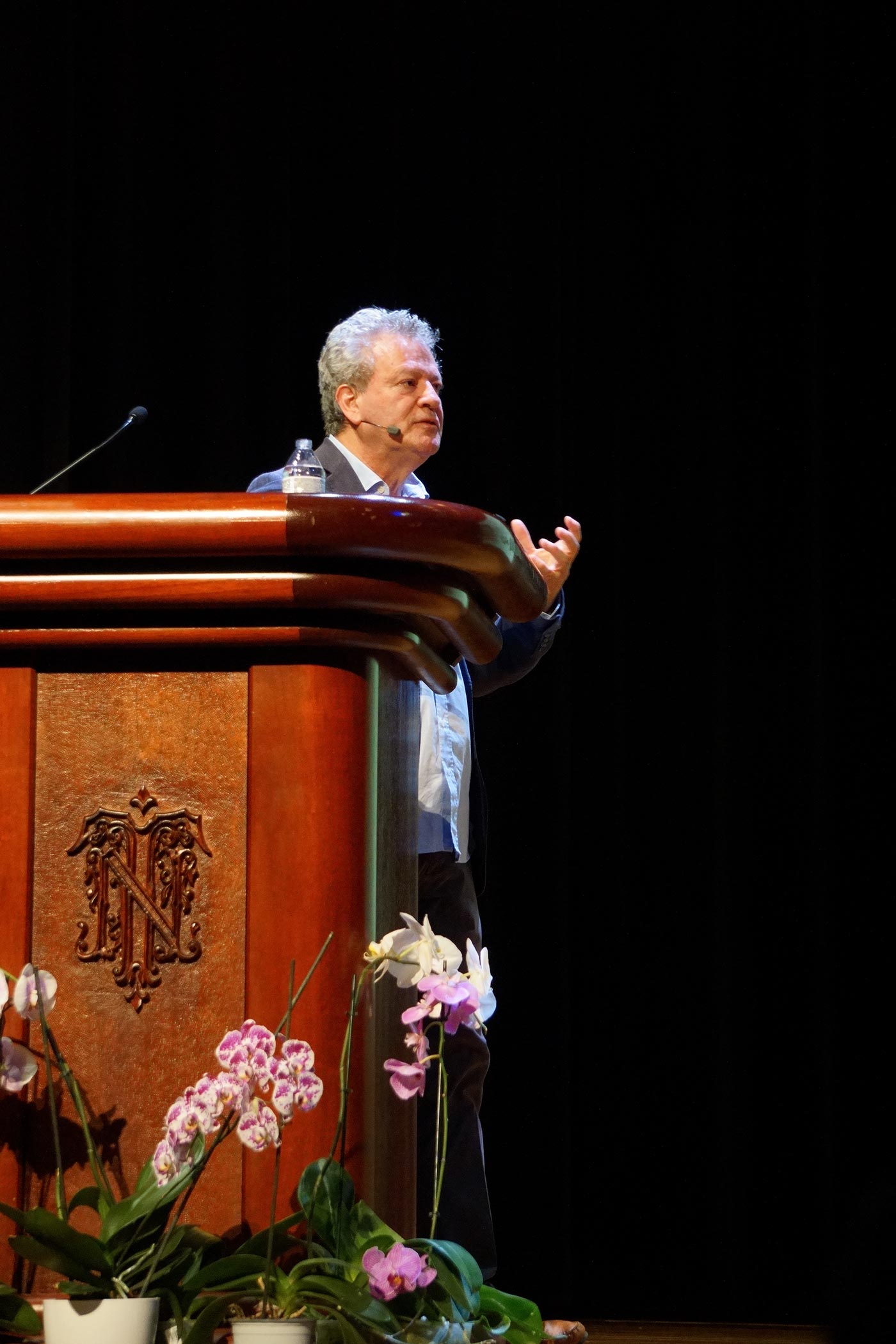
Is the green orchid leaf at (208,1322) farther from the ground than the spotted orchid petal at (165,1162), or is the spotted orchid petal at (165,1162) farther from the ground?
the spotted orchid petal at (165,1162)

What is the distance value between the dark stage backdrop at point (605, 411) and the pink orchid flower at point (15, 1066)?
257 cm

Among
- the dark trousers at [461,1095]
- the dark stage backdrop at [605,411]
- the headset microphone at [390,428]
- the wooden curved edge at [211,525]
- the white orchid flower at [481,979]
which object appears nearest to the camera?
the wooden curved edge at [211,525]

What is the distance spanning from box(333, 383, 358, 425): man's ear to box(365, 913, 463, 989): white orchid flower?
5.90 feet

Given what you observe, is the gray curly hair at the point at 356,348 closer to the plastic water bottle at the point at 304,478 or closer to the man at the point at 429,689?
the man at the point at 429,689

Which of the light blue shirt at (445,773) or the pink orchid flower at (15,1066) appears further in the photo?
the light blue shirt at (445,773)

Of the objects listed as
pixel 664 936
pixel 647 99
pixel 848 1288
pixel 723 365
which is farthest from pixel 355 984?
pixel 647 99

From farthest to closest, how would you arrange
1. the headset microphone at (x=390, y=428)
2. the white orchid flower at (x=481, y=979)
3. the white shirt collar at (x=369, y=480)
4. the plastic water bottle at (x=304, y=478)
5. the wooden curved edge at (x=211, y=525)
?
the headset microphone at (x=390, y=428) < the white shirt collar at (x=369, y=480) < the plastic water bottle at (x=304, y=478) < the white orchid flower at (x=481, y=979) < the wooden curved edge at (x=211, y=525)

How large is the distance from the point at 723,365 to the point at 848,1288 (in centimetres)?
335

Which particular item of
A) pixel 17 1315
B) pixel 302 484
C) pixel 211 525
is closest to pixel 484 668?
pixel 302 484

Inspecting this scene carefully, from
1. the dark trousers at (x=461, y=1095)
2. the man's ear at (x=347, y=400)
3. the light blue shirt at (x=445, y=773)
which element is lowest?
the dark trousers at (x=461, y=1095)

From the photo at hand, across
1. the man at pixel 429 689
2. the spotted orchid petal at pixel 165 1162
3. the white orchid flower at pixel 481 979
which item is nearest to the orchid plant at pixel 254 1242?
the spotted orchid petal at pixel 165 1162

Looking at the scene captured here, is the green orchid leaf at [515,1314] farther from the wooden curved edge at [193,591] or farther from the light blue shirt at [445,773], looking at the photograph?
the light blue shirt at [445,773]

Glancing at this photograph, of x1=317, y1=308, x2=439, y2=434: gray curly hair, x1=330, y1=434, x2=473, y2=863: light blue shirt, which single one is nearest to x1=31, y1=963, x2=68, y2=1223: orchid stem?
x1=330, y1=434, x2=473, y2=863: light blue shirt

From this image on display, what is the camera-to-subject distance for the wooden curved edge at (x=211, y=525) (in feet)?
3.20
